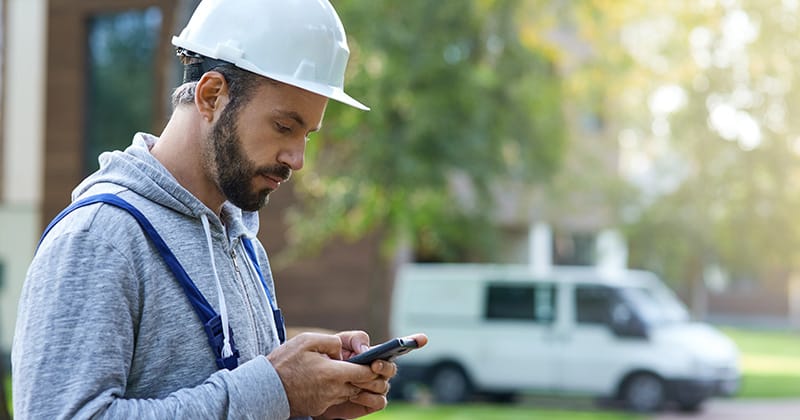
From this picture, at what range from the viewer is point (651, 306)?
15.3 m

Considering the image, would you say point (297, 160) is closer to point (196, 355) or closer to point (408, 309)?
point (196, 355)

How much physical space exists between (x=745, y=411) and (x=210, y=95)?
14.9 metres

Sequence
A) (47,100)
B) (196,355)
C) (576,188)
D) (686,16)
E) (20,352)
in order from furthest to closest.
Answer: (576,188) < (47,100) < (686,16) < (196,355) < (20,352)

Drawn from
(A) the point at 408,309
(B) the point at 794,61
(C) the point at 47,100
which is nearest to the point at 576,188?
(B) the point at 794,61

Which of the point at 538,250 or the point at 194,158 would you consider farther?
the point at 538,250

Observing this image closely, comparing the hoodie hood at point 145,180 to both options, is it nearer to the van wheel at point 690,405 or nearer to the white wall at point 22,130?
the van wheel at point 690,405

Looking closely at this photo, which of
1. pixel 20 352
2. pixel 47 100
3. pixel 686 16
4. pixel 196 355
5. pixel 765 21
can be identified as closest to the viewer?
pixel 20 352

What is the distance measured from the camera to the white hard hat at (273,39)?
1981mm

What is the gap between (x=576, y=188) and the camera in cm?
2314

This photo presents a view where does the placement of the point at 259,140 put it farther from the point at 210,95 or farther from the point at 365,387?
the point at 365,387

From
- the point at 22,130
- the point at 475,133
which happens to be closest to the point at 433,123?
the point at 475,133

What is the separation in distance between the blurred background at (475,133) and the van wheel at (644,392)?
8.87 ft

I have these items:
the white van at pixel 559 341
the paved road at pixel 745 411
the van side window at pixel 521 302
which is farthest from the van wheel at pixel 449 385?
the paved road at pixel 745 411

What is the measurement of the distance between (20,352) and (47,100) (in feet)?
64.0
